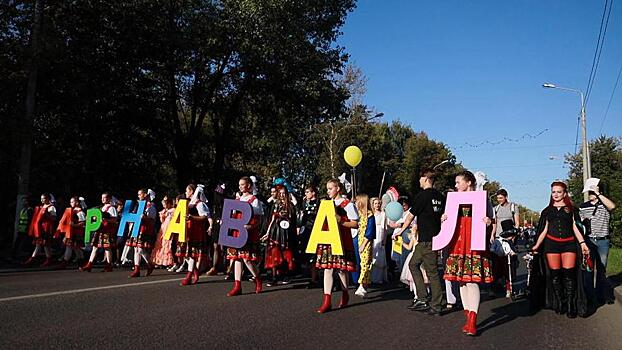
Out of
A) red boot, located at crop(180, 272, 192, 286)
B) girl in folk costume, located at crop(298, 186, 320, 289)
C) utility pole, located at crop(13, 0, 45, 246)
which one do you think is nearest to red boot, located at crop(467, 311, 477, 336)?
girl in folk costume, located at crop(298, 186, 320, 289)

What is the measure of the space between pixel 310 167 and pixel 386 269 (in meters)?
28.0

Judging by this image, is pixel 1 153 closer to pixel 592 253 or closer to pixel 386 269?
pixel 386 269

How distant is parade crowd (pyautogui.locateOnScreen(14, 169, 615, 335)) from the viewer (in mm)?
7969

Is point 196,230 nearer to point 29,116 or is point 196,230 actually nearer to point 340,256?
point 340,256

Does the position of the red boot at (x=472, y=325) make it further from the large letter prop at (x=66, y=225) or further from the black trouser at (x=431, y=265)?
the large letter prop at (x=66, y=225)

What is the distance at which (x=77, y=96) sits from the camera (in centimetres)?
2038

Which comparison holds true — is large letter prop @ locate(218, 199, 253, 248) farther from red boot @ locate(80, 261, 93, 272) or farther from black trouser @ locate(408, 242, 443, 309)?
red boot @ locate(80, 261, 93, 272)

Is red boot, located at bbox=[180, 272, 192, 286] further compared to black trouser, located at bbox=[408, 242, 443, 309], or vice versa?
red boot, located at bbox=[180, 272, 192, 286]

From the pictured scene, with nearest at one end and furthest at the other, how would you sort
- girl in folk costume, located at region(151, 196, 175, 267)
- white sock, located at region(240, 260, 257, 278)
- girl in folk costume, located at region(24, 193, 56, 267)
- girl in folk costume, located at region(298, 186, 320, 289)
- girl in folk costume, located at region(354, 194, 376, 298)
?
1. white sock, located at region(240, 260, 257, 278)
2. girl in folk costume, located at region(354, 194, 376, 298)
3. girl in folk costume, located at region(298, 186, 320, 289)
4. girl in folk costume, located at region(151, 196, 175, 267)
5. girl in folk costume, located at region(24, 193, 56, 267)

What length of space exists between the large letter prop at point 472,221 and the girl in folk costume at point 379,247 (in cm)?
444

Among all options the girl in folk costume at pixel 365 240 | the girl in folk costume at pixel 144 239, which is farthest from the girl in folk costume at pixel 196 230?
the girl in folk costume at pixel 365 240

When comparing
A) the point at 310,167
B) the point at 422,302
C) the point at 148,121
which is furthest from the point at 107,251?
the point at 310,167

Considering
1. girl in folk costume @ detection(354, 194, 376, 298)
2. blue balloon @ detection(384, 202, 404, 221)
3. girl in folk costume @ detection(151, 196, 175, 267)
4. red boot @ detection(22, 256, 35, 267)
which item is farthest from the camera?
red boot @ detection(22, 256, 35, 267)

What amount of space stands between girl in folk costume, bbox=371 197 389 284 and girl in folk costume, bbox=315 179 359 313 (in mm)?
3316
